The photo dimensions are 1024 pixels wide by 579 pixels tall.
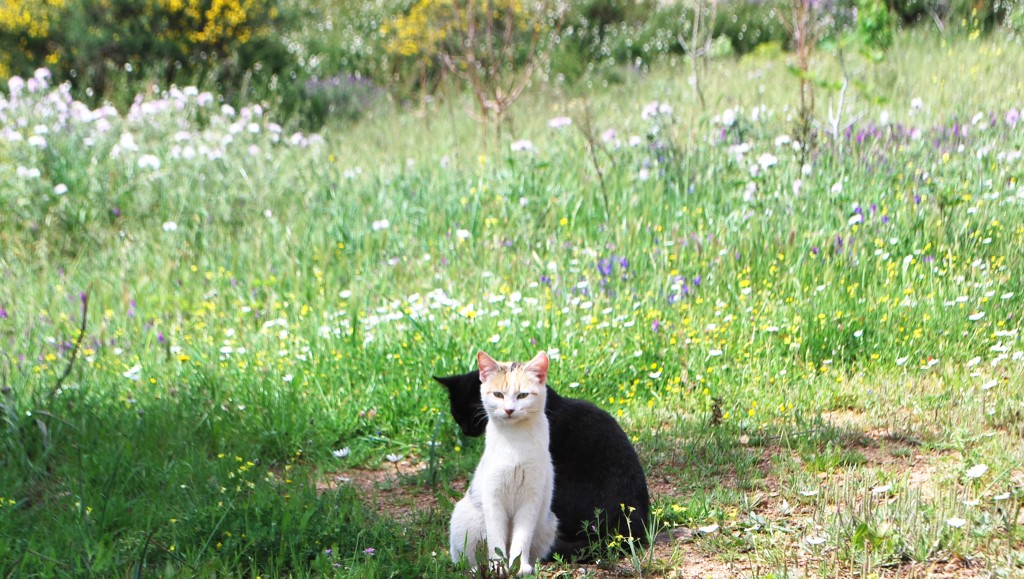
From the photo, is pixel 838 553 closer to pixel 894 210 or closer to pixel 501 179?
pixel 894 210

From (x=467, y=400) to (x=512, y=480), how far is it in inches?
35.0

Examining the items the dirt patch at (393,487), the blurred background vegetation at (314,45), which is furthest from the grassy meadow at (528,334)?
the blurred background vegetation at (314,45)

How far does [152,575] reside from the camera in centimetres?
288

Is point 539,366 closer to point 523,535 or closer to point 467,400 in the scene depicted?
point 523,535

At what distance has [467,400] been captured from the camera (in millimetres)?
3648

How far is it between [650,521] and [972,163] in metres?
3.70

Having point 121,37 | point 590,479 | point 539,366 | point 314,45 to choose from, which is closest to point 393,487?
point 590,479

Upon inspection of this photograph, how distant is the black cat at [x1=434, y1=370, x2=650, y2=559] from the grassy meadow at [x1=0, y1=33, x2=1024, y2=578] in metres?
0.13

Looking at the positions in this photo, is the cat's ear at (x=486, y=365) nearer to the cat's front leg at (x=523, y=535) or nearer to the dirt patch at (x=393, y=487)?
the cat's front leg at (x=523, y=535)

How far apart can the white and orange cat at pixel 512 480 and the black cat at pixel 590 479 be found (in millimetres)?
137

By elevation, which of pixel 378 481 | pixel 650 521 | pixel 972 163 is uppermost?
pixel 972 163

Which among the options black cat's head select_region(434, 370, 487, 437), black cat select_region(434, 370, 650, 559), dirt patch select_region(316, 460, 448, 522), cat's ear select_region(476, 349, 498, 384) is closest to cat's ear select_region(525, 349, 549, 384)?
cat's ear select_region(476, 349, 498, 384)

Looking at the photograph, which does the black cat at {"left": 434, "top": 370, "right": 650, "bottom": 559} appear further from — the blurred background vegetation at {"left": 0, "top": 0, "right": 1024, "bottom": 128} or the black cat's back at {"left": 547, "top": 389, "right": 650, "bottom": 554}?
the blurred background vegetation at {"left": 0, "top": 0, "right": 1024, "bottom": 128}

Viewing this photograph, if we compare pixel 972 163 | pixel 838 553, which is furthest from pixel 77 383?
pixel 972 163
